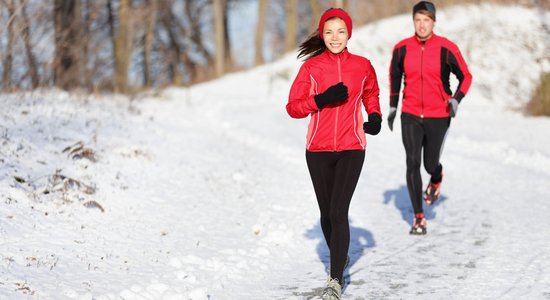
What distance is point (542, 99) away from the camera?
16.9 m

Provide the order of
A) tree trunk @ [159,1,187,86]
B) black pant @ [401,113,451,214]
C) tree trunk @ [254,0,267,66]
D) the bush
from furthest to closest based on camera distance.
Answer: tree trunk @ [159,1,187,86] → tree trunk @ [254,0,267,66] → the bush → black pant @ [401,113,451,214]

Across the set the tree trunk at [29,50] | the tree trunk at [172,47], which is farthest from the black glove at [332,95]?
the tree trunk at [172,47]

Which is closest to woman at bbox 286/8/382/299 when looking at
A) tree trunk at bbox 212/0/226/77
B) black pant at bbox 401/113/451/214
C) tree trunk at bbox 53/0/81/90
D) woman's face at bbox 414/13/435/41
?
woman's face at bbox 414/13/435/41

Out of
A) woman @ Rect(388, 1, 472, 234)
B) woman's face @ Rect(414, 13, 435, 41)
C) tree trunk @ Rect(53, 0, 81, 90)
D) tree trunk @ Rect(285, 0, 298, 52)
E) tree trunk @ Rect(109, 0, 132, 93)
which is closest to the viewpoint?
woman's face @ Rect(414, 13, 435, 41)

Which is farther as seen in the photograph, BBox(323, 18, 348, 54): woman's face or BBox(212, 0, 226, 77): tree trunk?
BBox(212, 0, 226, 77): tree trunk

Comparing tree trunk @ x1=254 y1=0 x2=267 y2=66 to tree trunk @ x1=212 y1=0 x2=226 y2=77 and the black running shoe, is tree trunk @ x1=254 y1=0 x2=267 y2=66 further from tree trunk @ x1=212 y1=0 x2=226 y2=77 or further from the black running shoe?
the black running shoe

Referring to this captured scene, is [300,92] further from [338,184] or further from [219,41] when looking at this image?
[219,41]

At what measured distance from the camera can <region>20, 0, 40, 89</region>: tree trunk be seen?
34.4ft

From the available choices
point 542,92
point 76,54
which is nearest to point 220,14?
point 76,54

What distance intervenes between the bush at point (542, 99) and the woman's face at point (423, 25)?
10578 millimetres

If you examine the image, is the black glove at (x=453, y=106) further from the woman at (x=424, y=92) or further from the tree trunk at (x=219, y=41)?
the tree trunk at (x=219, y=41)

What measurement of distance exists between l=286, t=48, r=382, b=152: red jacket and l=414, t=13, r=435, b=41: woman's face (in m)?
2.09

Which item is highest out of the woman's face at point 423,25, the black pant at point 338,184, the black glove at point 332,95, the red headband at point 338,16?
the woman's face at point 423,25

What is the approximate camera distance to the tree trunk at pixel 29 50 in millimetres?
10499
